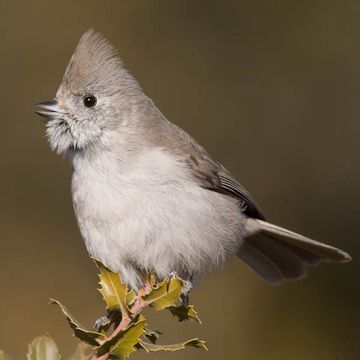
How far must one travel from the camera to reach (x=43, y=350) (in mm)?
1930

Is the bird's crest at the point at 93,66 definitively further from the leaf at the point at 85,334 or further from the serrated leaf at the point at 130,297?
the leaf at the point at 85,334

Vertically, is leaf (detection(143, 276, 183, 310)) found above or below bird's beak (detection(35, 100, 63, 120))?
below

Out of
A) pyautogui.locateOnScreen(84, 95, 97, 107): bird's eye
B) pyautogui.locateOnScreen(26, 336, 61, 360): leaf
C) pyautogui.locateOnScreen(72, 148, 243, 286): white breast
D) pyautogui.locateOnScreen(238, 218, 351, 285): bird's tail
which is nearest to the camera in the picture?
pyautogui.locateOnScreen(26, 336, 61, 360): leaf

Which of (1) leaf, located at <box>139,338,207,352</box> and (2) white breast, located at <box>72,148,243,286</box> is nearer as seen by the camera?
(1) leaf, located at <box>139,338,207,352</box>

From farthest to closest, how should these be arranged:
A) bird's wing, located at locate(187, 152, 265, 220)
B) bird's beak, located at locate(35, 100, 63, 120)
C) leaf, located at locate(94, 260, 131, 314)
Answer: bird's wing, located at locate(187, 152, 265, 220), bird's beak, located at locate(35, 100, 63, 120), leaf, located at locate(94, 260, 131, 314)

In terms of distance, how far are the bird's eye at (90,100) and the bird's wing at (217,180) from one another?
0.53 meters

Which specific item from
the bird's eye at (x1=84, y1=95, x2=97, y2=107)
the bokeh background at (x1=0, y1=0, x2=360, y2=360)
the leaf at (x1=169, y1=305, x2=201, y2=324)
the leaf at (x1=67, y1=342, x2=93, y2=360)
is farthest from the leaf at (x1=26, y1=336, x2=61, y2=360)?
the bokeh background at (x1=0, y1=0, x2=360, y2=360)

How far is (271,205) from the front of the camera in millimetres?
4758

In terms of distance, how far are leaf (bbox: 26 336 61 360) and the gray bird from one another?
1.12 m

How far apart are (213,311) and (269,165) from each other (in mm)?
1049

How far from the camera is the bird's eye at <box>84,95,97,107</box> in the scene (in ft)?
11.4

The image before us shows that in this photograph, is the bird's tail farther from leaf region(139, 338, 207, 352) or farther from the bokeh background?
leaf region(139, 338, 207, 352)

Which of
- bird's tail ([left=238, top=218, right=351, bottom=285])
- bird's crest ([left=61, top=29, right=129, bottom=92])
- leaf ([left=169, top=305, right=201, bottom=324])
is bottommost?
bird's tail ([left=238, top=218, right=351, bottom=285])

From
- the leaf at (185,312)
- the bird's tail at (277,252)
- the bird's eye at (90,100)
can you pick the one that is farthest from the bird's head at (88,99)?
the leaf at (185,312)
